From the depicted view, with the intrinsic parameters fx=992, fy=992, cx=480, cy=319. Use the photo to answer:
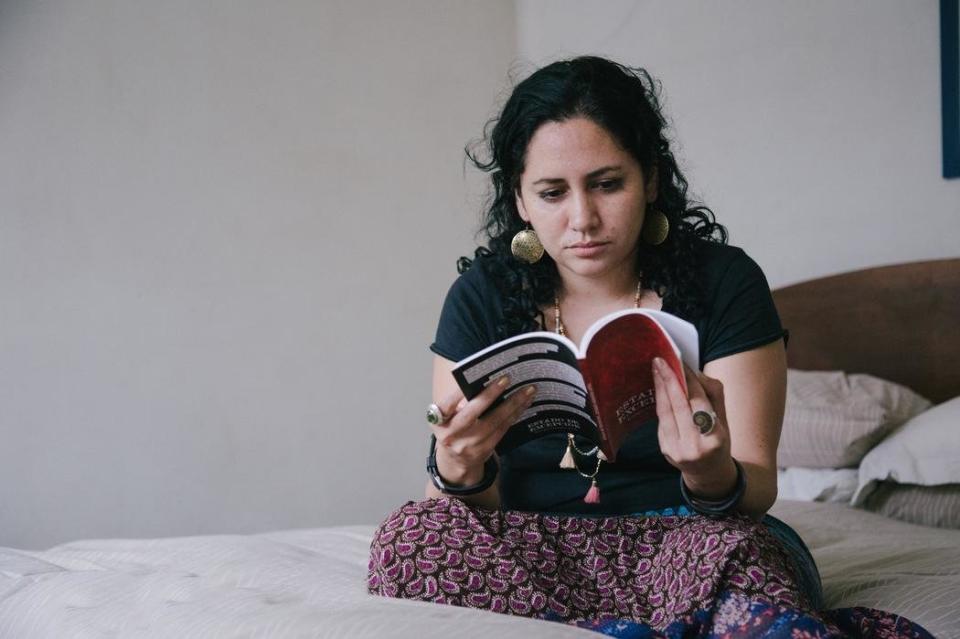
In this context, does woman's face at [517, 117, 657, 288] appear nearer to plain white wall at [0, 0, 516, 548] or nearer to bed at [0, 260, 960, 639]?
bed at [0, 260, 960, 639]

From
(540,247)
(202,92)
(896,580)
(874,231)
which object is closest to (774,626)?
(896,580)

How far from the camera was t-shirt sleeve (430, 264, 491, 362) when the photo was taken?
1.52 m

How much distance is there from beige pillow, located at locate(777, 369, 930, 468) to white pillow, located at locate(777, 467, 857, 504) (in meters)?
0.02

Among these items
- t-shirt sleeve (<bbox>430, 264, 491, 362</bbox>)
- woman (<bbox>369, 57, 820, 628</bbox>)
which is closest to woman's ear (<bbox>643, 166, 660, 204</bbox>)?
woman (<bbox>369, 57, 820, 628</bbox>)

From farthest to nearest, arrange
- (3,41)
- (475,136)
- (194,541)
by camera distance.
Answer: (475,136), (3,41), (194,541)

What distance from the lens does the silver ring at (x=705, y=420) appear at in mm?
1108

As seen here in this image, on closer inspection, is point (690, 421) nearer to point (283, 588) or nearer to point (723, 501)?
point (723, 501)

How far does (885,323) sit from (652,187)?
139 centimetres

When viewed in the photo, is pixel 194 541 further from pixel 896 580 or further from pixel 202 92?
pixel 202 92

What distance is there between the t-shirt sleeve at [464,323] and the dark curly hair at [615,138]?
3 centimetres

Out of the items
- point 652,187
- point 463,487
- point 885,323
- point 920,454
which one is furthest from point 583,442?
point 885,323

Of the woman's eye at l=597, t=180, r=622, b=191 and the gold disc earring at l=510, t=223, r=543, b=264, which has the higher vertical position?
the woman's eye at l=597, t=180, r=622, b=191

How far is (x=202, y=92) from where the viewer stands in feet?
9.44

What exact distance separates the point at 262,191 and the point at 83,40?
63 centimetres
